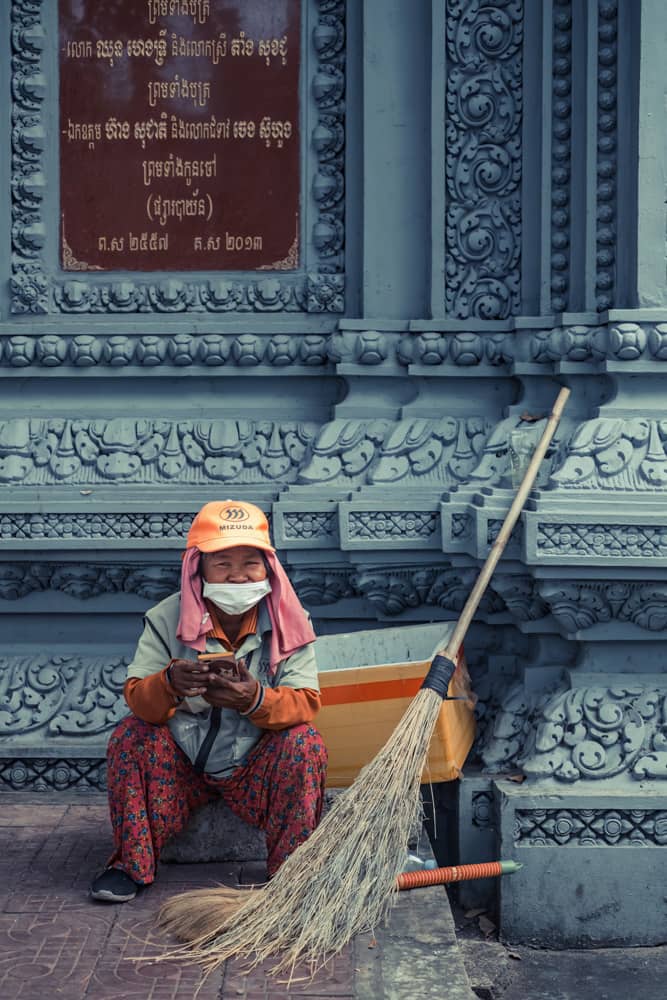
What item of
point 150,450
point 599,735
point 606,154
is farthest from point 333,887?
point 606,154

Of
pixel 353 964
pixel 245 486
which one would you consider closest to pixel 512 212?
pixel 245 486

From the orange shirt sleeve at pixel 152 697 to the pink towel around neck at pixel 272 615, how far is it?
0.14m

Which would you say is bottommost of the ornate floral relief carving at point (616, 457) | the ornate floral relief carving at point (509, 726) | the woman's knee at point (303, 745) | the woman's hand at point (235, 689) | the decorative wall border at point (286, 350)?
the ornate floral relief carving at point (509, 726)

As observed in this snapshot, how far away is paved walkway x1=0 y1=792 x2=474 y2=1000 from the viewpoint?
3.14m

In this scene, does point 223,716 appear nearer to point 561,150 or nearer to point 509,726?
point 509,726

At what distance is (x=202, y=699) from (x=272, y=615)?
1.01ft

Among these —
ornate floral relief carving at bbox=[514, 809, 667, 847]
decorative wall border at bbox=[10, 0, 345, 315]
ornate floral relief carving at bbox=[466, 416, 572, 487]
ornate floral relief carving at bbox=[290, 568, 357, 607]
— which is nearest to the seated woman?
ornate floral relief carving at bbox=[514, 809, 667, 847]

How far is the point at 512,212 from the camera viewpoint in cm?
480

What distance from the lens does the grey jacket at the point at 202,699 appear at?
12.2 ft

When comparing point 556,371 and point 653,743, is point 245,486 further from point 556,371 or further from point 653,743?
point 653,743

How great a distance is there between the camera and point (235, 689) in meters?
3.51

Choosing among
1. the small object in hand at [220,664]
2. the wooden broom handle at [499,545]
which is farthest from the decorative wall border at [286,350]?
the small object in hand at [220,664]

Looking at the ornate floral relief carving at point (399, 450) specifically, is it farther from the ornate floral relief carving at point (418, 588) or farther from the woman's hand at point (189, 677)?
the woman's hand at point (189, 677)

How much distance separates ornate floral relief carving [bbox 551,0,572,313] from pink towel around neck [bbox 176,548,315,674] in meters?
1.65
